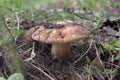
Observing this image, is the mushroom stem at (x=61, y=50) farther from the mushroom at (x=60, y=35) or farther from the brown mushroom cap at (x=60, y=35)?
the brown mushroom cap at (x=60, y=35)

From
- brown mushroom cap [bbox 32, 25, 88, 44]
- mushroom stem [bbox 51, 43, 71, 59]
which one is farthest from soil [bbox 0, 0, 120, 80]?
brown mushroom cap [bbox 32, 25, 88, 44]

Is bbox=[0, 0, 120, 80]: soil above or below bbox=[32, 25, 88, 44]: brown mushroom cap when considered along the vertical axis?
below

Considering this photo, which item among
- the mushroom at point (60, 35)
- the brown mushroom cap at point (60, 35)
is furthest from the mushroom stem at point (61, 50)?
the brown mushroom cap at point (60, 35)

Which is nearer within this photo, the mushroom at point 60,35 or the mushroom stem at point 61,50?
the mushroom at point 60,35

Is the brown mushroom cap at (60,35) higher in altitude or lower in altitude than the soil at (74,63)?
higher

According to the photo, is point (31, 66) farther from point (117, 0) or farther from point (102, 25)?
point (117, 0)

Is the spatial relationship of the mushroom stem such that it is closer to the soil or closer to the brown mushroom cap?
the soil

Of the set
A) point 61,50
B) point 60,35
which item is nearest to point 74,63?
point 61,50
